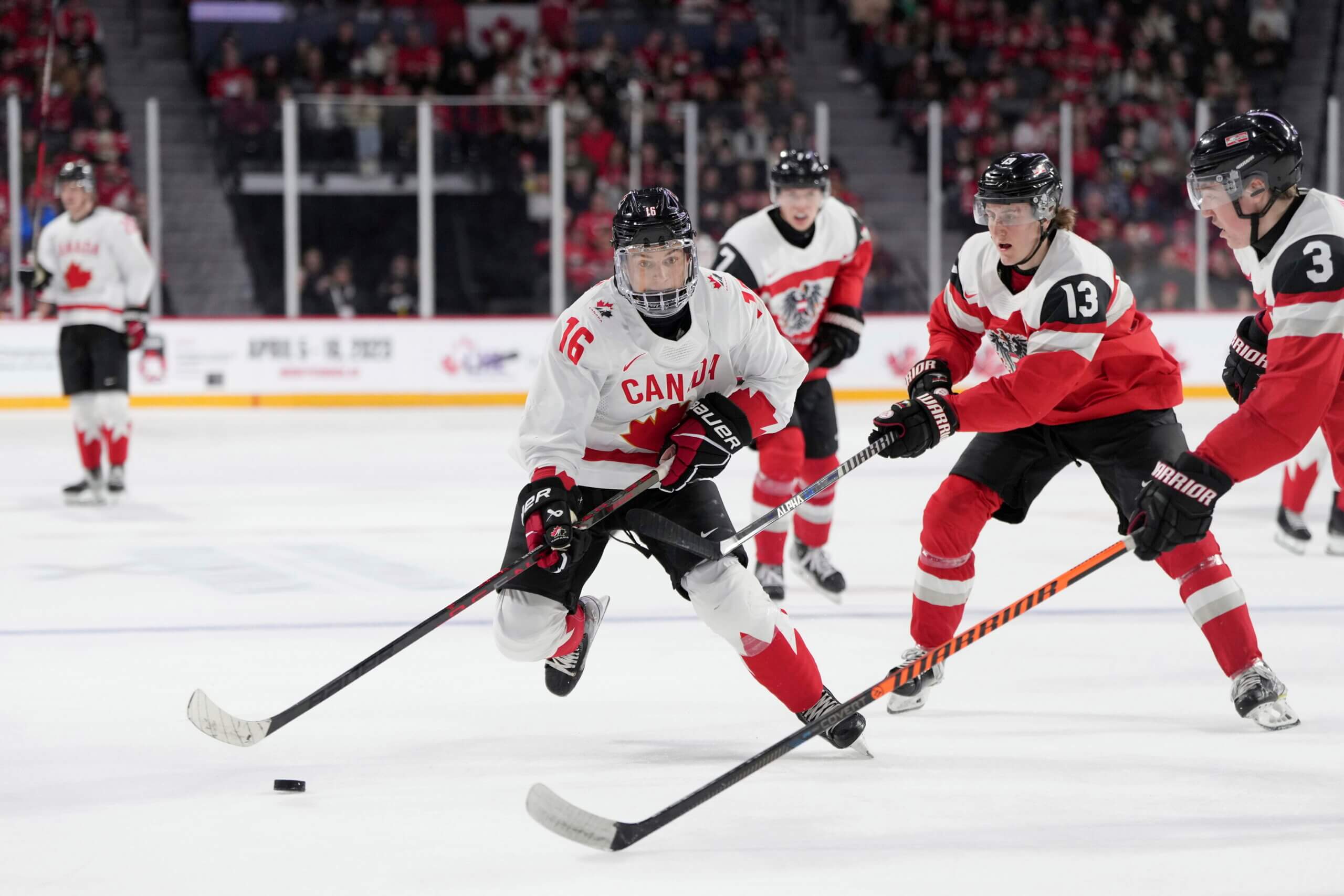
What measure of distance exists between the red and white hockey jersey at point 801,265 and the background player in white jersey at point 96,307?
3.01 m

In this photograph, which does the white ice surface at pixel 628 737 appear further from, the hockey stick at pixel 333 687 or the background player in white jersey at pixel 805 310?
the background player in white jersey at pixel 805 310

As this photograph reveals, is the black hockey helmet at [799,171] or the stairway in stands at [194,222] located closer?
the black hockey helmet at [799,171]

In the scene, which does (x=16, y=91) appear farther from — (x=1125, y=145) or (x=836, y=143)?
(x=1125, y=145)

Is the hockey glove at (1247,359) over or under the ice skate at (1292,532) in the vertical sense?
over

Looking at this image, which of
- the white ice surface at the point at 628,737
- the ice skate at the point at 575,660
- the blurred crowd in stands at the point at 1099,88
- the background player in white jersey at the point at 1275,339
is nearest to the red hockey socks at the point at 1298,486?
the white ice surface at the point at 628,737

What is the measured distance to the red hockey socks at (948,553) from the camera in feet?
10.3

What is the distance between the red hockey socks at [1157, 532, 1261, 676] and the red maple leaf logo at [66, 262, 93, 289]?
4.91m

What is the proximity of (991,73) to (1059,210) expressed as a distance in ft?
32.6

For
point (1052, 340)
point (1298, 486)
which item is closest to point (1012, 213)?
point (1052, 340)

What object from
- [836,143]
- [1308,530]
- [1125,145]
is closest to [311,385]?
[836,143]

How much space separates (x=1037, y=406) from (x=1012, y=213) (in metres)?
0.38

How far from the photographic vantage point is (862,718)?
2.85 meters

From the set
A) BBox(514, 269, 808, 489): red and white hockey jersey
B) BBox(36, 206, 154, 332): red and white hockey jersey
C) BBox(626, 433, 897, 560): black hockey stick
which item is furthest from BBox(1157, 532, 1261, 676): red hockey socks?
BBox(36, 206, 154, 332): red and white hockey jersey

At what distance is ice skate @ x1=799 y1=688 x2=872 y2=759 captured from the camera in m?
2.83
